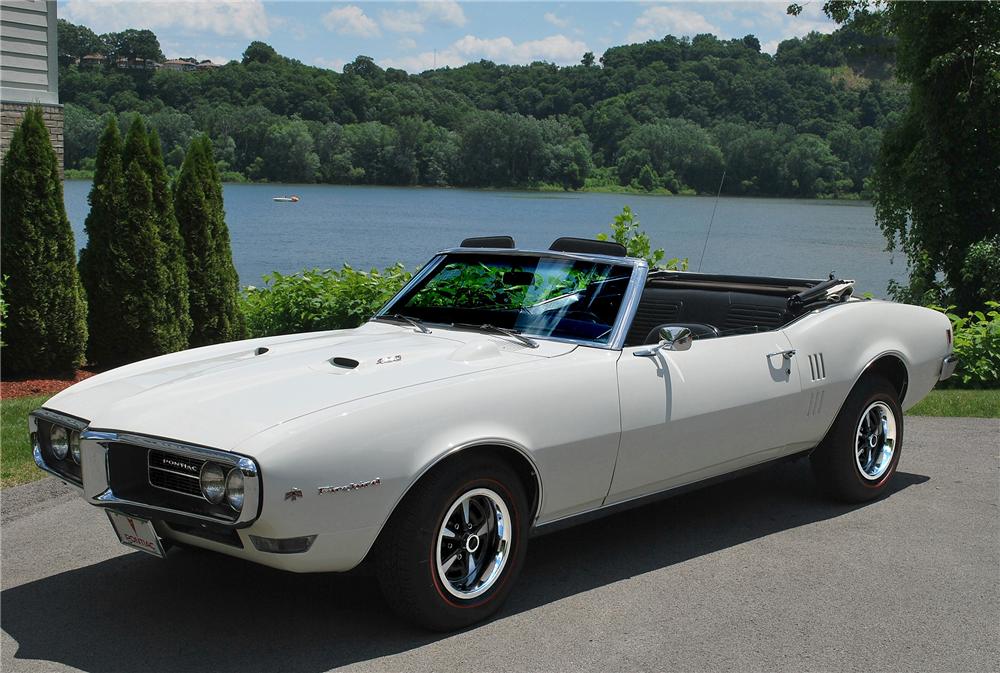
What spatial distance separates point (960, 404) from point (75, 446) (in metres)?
7.83

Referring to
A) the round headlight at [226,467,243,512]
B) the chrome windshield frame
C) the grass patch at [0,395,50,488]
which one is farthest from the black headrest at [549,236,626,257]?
the grass patch at [0,395,50,488]

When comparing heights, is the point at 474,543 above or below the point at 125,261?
below

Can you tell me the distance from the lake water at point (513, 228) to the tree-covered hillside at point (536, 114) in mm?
2068

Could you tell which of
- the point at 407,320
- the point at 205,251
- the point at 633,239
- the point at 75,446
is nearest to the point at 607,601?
the point at 407,320

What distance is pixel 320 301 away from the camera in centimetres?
1198

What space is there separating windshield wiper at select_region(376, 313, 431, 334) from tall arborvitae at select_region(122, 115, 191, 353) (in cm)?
577

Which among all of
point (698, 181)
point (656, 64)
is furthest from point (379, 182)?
point (698, 181)

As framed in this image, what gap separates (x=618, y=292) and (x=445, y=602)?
6.14ft

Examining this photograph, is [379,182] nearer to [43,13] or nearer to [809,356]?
[43,13]

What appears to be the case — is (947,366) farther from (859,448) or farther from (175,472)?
(175,472)

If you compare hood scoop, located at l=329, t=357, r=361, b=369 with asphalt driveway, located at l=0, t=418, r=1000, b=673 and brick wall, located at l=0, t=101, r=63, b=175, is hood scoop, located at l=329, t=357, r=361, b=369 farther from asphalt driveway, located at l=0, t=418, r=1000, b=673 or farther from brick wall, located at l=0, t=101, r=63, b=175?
brick wall, located at l=0, t=101, r=63, b=175

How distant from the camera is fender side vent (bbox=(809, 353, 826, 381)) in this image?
19.3 feet

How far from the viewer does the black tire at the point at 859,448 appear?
612cm

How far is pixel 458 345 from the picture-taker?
5.05 meters
